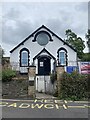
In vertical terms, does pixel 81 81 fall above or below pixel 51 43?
below

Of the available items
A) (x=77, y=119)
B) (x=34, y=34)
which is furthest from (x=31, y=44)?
(x=77, y=119)

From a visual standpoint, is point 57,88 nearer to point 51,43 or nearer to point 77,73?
point 77,73

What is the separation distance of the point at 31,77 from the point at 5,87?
2.55 m

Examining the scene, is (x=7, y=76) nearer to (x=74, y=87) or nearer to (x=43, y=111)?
(x=74, y=87)

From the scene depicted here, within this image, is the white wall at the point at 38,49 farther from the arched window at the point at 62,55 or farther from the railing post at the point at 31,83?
the railing post at the point at 31,83

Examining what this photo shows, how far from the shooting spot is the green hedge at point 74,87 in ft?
77.0

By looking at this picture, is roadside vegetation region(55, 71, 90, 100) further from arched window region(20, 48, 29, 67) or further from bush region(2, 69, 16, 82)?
arched window region(20, 48, 29, 67)

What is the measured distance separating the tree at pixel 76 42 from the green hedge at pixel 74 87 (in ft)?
91.7

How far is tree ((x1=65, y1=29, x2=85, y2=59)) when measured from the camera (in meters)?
52.4

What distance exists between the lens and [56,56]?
3709 cm

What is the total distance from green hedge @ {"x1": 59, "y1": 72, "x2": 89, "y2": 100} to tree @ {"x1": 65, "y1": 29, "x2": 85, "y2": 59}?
2794 cm

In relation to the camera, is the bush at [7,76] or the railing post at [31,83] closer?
the railing post at [31,83]

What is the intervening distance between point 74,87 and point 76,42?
98.0 feet

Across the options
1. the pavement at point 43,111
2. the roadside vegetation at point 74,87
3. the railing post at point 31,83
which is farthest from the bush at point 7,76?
the pavement at point 43,111
